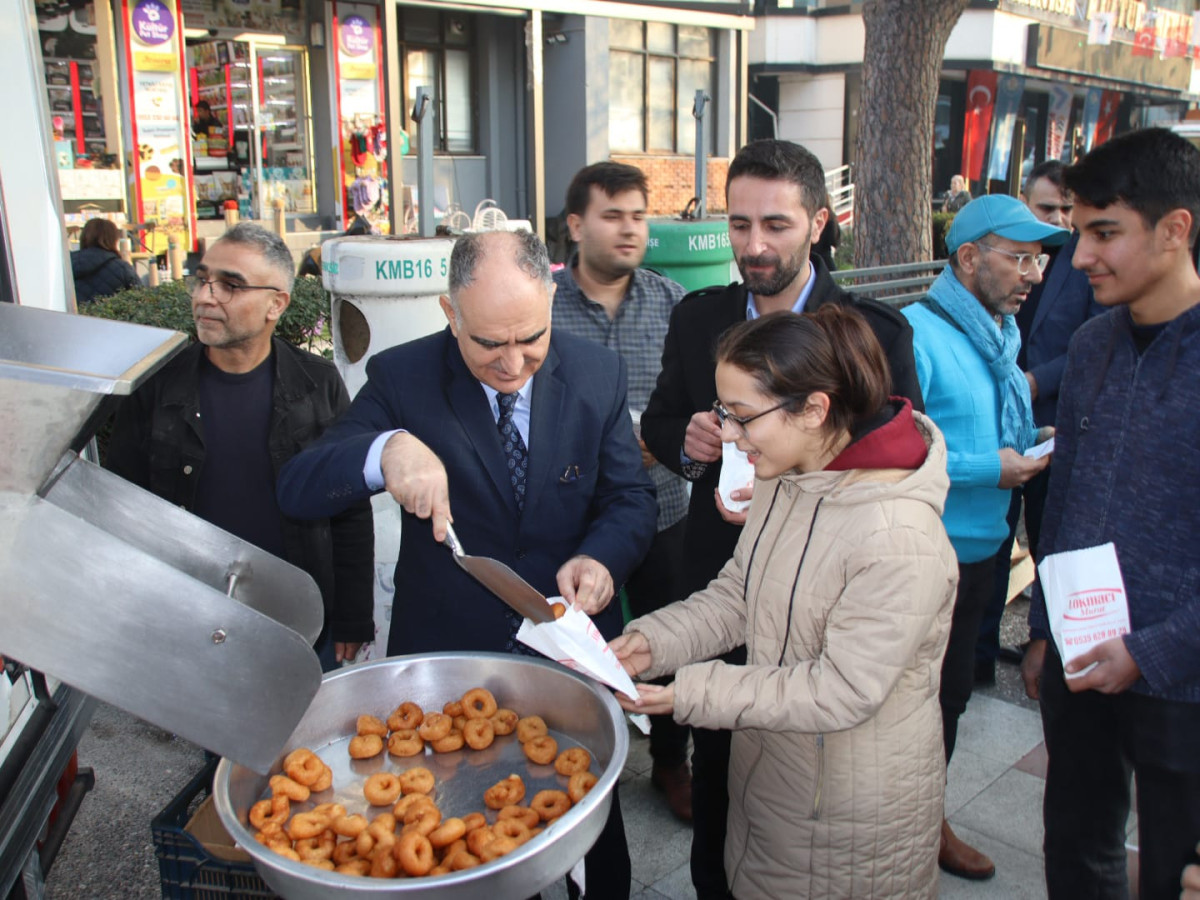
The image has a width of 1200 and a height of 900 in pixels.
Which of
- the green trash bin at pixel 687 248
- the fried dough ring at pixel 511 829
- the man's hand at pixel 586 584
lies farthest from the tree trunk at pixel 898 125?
the fried dough ring at pixel 511 829

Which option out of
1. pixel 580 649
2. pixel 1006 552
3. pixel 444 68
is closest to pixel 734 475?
pixel 580 649

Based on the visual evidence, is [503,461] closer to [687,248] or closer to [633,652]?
[633,652]

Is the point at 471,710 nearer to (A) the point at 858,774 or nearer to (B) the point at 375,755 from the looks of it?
(B) the point at 375,755

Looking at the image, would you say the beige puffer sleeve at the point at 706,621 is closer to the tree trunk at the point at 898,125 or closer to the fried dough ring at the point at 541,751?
the fried dough ring at the point at 541,751

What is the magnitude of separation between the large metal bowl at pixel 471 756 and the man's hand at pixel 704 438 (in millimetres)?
867

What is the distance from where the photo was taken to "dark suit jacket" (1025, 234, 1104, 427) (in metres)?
4.41

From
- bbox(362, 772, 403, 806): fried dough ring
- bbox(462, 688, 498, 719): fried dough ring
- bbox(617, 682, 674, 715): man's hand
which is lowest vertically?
bbox(362, 772, 403, 806): fried dough ring

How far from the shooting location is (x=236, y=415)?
10.8 feet

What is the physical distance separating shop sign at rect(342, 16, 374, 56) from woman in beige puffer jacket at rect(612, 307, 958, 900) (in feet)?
51.6

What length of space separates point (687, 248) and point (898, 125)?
3409 millimetres

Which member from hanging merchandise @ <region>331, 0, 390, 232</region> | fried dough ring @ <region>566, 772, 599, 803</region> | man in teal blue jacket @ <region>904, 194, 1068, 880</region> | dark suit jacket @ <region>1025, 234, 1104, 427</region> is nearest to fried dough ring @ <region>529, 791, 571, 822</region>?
fried dough ring @ <region>566, 772, 599, 803</region>

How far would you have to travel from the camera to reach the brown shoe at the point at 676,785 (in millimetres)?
3678

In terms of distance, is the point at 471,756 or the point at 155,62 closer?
the point at 471,756

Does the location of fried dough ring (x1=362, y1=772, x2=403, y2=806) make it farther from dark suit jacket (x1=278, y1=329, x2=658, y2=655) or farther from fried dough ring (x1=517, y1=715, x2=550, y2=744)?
dark suit jacket (x1=278, y1=329, x2=658, y2=655)
